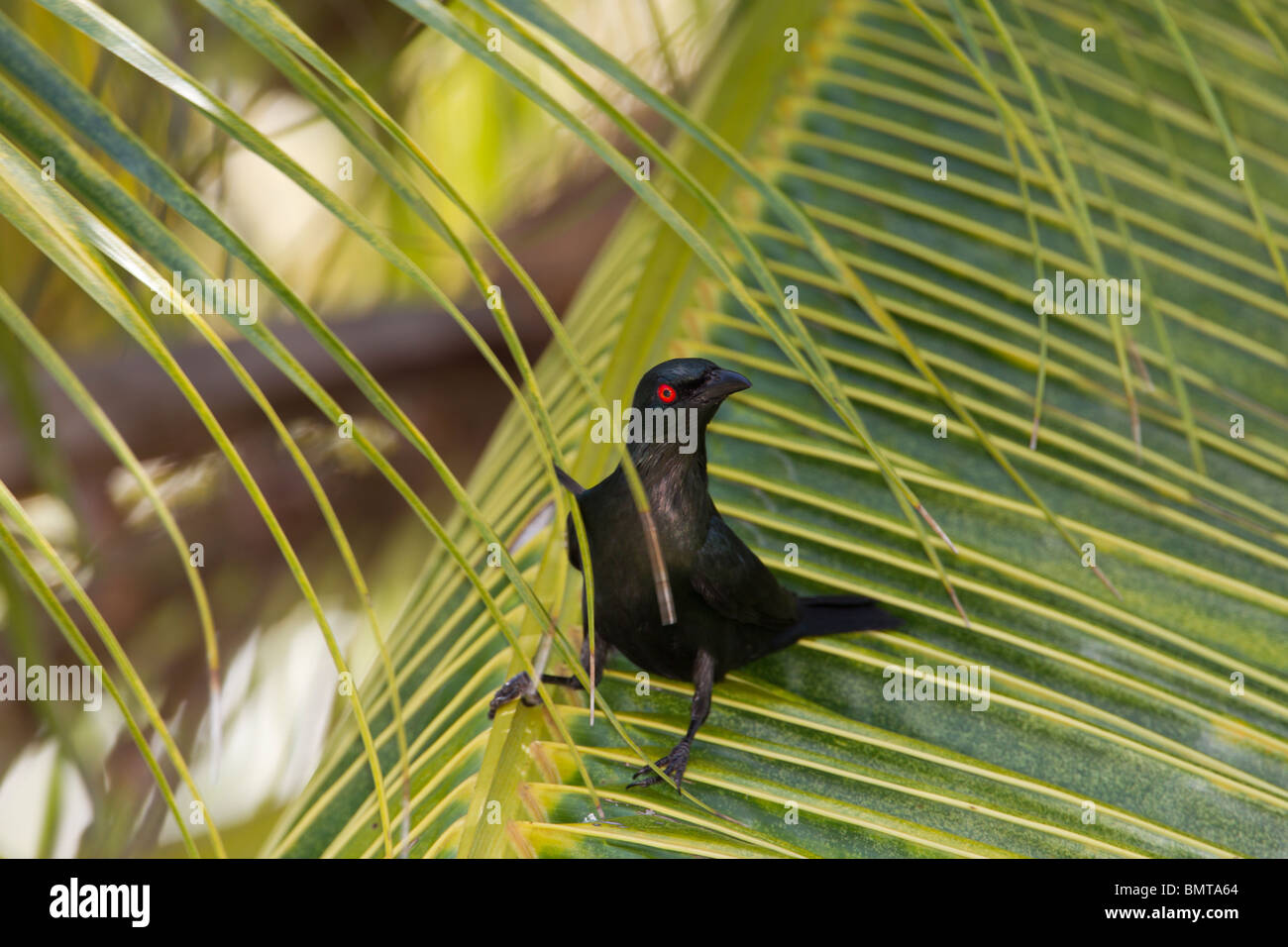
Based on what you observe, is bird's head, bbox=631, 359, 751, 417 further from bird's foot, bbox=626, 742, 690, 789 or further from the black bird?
bird's foot, bbox=626, 742, 690, 789

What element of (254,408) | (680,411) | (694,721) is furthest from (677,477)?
(254,408)

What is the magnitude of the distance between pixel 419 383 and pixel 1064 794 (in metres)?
2.02

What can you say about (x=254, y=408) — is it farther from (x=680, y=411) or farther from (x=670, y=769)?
(x=670, y=769)

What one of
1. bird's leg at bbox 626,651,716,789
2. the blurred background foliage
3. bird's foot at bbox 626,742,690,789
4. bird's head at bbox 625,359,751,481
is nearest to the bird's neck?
bird's head at bbox 625,359,751,481

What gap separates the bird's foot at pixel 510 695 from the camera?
4.35 ft

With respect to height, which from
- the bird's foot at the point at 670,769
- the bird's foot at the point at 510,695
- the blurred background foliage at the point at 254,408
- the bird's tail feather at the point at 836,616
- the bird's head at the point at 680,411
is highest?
the blurred background foliage at the point at 254,408

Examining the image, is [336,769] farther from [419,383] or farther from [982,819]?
[419,383]

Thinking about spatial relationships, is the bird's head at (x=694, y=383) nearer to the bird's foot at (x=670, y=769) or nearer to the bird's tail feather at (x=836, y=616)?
the bird's tail feather at (x=836, y=616)

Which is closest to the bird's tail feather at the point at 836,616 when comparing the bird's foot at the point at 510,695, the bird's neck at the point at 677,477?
the bird's neck at the point at 677,477

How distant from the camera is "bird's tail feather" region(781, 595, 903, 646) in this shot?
4.89 ft

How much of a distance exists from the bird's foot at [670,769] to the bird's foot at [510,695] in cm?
16

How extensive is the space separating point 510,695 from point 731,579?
0.32 m

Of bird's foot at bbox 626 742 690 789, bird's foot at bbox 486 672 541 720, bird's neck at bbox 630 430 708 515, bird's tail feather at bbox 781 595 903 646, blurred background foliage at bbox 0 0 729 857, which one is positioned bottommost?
bird's foot at bbox 626 742 690 789
